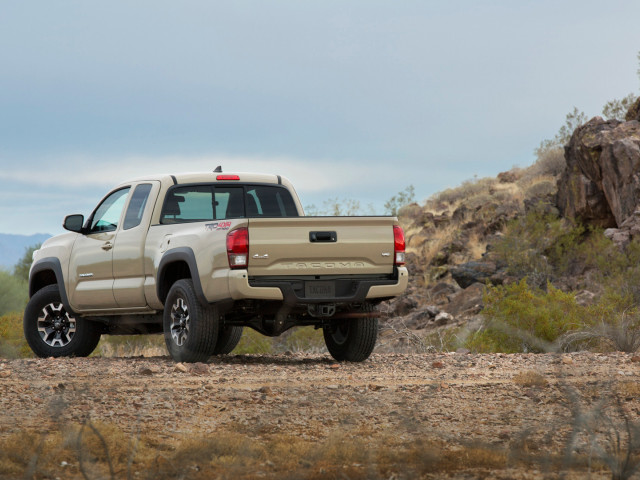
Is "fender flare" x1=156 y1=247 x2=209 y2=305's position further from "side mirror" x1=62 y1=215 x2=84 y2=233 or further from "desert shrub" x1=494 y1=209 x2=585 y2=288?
"desert shrub" x1=494 y1=209 x2=585 y2=288

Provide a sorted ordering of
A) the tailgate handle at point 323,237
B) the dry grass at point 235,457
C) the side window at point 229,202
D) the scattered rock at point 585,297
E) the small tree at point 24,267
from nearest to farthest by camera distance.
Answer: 1. the dry grass at point 235,457
2. the tailgate handle at point 323,237
3. the side window at point 229,202
4. the scattered rock at point 585,297
5. the small tree at point 24,267

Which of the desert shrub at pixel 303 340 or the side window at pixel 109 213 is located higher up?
the side window at pixel 109 213

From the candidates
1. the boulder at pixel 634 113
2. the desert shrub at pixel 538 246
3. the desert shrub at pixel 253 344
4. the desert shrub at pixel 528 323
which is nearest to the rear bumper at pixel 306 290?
the desert shrub at pixel 528 323

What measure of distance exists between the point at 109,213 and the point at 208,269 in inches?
109

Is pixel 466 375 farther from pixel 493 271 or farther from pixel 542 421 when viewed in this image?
pixel 493 271

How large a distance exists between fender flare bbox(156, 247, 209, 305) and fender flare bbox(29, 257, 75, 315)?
1.98 meters

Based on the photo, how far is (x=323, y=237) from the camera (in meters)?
9.55

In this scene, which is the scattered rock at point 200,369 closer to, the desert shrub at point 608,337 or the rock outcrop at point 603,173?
the desert shrub at point 608,337

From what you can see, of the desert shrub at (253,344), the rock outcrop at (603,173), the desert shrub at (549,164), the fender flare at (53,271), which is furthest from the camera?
the desert shrub at (549,164)

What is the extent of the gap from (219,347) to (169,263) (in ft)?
10.3

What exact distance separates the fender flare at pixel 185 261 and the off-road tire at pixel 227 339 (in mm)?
2501

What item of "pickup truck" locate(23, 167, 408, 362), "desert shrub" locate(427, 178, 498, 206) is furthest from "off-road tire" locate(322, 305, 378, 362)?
"desert shrub" locate(427, 178, 498, 206)

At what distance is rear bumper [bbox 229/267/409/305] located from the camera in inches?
364

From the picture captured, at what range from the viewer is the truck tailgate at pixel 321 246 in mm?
9320
